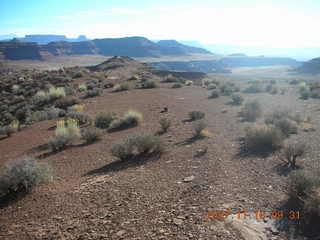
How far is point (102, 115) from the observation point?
12359 millimetres

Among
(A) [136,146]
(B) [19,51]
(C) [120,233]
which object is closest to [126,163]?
(A) [136,146]

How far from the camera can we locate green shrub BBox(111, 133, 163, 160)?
293 inches

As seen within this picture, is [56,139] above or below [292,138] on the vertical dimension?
below

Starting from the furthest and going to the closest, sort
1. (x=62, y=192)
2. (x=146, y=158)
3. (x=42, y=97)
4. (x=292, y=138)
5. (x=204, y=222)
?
(x=42, y=97) → (x=292, y=138) → (x=146, y=158) → (x=62, y=192) → (x=204, y=222)

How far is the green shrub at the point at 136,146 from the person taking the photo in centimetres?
743

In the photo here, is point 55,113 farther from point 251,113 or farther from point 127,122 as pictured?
point 251,113

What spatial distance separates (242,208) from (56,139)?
7.51 metres

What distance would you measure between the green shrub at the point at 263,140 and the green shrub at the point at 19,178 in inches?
256

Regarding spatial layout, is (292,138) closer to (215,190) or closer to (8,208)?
(215,190)

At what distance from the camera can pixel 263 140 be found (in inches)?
310

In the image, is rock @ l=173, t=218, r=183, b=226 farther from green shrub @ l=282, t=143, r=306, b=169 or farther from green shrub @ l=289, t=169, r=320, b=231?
green shrub @ l=282, t=143, r=306, b=169

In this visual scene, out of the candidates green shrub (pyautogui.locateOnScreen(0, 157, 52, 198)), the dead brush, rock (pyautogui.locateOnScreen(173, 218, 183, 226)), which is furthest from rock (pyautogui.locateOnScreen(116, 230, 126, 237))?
the dead brush

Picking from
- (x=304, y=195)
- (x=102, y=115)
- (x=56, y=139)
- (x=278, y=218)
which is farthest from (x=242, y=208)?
(x=102, y=115)

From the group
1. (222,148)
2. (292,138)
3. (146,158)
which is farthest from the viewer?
(292,138)
